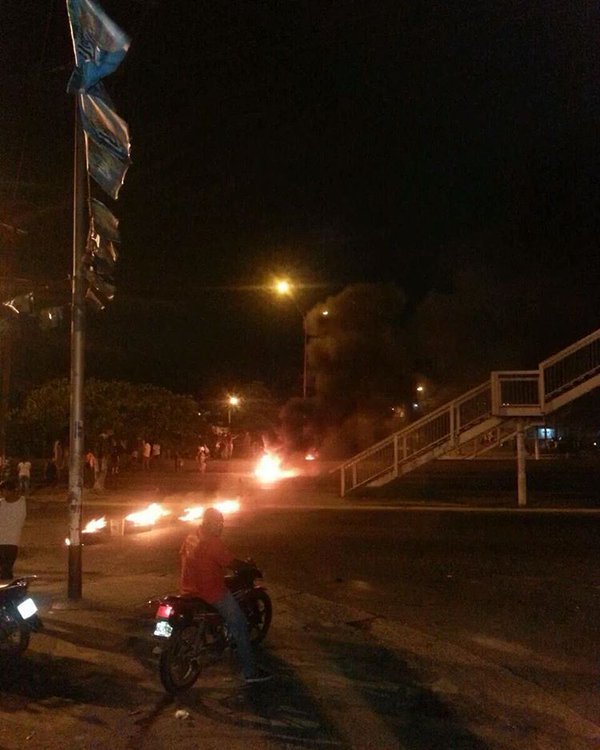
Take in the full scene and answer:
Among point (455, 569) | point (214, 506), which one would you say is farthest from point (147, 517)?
point (455, 569)

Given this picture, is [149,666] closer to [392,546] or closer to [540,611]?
[540,611]

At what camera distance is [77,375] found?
10.8 meters

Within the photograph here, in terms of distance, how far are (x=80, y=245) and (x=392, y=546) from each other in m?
8.67

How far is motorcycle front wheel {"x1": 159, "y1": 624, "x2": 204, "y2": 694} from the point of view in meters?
7.03

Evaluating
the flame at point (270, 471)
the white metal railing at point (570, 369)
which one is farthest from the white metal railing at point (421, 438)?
the flame at point (270, 471)

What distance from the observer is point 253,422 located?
62.5 metres

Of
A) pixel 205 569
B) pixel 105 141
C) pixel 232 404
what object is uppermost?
pixel 232 404

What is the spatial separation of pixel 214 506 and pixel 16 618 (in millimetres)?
13940

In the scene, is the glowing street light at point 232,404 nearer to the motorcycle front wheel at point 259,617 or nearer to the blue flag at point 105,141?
the blue flag at point 105,141

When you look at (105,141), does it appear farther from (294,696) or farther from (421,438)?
(421,438)

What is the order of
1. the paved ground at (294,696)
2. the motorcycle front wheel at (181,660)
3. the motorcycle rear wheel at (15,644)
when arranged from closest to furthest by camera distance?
the paved ground at (294,696) < the motorcycle front wheel at (181,660) < the motorcycle rear wheel at (15,644)

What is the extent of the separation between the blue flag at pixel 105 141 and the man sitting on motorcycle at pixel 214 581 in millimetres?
4181

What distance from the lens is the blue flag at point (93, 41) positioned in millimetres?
8828

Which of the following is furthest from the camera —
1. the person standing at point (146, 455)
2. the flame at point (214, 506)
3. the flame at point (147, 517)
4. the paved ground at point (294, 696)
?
the person standing at point (146, 455)
